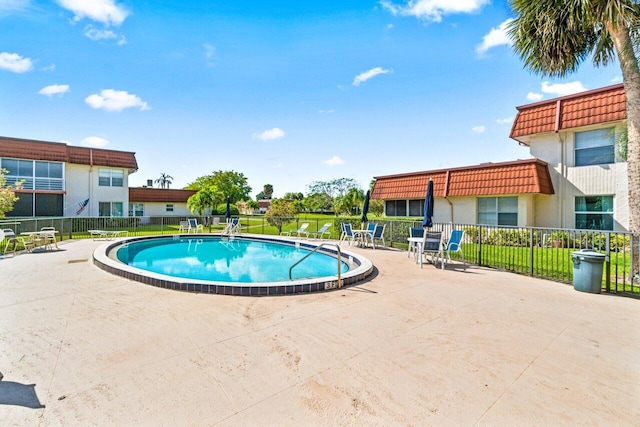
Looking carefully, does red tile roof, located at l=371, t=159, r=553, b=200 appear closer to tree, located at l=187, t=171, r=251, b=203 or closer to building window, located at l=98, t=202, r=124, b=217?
building window, located at l=98, t=202, r=124, b=217

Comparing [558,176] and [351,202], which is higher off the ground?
[558,176]

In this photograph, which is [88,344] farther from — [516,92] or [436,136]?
[436,136]

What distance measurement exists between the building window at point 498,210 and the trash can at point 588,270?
8.67m

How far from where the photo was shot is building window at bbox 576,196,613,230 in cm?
1274

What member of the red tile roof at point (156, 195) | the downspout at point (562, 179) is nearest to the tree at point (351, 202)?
the red tile roof at point (156, 195)

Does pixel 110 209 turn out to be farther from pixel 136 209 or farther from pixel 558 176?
pixel 558 176

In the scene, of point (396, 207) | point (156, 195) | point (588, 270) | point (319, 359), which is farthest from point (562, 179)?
point (156, 195)

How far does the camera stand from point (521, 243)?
29.2 ft

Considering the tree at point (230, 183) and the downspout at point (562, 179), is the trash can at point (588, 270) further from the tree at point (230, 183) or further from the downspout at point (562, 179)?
the tree at point (230, 183)

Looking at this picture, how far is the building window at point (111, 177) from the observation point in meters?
25.7

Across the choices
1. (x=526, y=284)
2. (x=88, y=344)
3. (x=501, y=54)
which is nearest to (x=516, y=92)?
(x=501, y=54)

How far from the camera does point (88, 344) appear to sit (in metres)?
3.70

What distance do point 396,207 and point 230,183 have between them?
34.4 m

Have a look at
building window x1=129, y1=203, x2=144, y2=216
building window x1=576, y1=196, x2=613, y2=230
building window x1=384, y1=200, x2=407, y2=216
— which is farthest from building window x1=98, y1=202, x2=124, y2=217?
building window x1=576, y1=196, x2=613, y2=230
